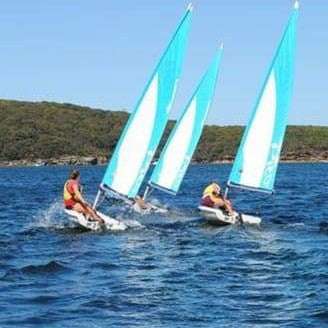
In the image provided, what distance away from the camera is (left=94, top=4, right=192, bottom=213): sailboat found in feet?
96.6

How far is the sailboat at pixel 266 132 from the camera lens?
3147 cm

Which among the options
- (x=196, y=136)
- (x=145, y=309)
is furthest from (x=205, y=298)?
(x=196, y=136)

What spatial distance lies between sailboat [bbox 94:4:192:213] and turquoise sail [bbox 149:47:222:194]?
4.17 metres

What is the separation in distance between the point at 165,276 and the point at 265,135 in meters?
14.7

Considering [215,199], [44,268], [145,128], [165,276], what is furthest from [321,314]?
[145,128]

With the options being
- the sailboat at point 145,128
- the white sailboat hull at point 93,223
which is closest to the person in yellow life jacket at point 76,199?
the white sailboat hull at point 93,223

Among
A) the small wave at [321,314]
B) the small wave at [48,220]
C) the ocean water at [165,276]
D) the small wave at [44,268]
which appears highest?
the small wave at [321,314]

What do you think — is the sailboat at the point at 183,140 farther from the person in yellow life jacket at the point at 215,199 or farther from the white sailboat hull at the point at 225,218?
the white sailboat hull at the point at 225,218

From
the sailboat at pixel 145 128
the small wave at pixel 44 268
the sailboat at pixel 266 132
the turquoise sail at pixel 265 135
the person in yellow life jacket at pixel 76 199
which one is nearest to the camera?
the small wave at pixel 44 268

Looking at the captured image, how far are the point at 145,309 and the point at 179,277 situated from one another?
3.45m

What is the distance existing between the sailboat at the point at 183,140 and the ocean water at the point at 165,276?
4.83 m

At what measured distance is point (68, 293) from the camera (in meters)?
16.5

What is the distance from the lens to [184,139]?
36531 millimetres

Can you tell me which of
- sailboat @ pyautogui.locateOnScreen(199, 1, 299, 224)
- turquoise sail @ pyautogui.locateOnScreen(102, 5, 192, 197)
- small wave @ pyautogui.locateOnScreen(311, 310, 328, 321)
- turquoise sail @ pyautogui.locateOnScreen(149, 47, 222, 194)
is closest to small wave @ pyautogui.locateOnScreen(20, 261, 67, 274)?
small wave @ pyautogui.locateOnScreen(311, 310, 328, 321)
